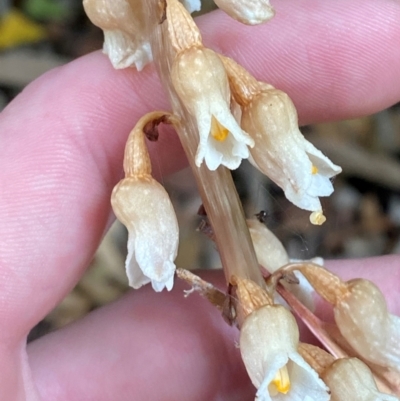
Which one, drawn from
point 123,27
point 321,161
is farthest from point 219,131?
point 123,27

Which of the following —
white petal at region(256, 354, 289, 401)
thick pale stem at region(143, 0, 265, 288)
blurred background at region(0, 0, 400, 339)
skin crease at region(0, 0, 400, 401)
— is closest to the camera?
white petal at region(256, 354, 289, 401)

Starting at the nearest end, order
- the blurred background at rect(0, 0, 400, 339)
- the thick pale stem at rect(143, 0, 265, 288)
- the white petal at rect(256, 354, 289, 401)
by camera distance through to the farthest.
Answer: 1. the white petal at rect(256, 354, 289, 401)
2. the thick pale stem at rect(143, 0, 265, 288)
3. the blurred background at rect(0, 0, 400, 339)

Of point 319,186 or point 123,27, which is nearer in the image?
point 319,186

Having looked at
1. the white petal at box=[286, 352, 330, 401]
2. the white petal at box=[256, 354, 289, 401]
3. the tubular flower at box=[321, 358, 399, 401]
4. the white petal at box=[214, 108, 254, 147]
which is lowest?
the tubular flower at box=[321, 358, 399, 401]

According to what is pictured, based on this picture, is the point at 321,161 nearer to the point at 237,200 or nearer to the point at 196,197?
the point at 237,200

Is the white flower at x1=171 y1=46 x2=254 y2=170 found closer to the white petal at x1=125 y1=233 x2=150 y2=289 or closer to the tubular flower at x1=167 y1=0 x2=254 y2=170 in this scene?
the tubular flower at x1=167 y1=0 x2=254 y2=170

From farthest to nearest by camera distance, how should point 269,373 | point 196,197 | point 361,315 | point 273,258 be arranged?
point 196,197, point 273,258, point 361,315, point 269,373

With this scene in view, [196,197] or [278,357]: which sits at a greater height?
[278,357]

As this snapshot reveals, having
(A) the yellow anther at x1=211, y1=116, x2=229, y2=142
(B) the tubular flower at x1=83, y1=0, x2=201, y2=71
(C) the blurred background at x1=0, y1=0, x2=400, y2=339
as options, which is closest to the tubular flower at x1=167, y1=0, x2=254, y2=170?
(A) the yellow anther at x1=211, y1=116, x2=229, y2=142
